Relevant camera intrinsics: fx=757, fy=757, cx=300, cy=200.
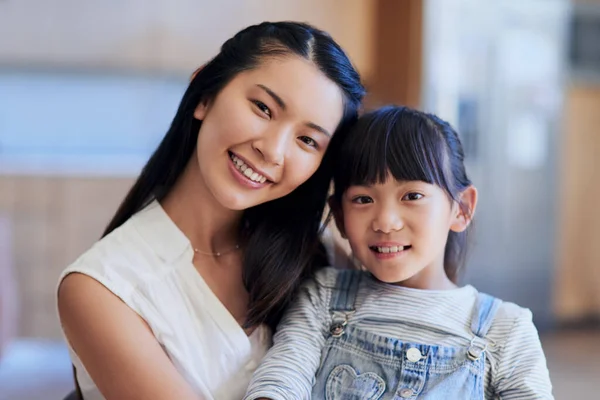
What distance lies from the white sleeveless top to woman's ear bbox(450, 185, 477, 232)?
366 millimetres

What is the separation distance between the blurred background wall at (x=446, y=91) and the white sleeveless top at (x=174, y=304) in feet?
8.34

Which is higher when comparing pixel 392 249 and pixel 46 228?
pixel 392 249

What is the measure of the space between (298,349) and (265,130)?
32 cm

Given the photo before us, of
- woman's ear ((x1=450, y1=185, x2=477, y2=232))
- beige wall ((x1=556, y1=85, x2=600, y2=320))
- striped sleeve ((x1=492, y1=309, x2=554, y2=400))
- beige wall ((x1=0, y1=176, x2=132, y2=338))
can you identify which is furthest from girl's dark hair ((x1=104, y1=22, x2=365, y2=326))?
beige wall ((x1=556, y1=85, x2=600, y2=320))

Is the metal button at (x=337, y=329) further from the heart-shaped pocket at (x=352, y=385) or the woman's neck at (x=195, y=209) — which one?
the woman's neck at (x=195, y=209)

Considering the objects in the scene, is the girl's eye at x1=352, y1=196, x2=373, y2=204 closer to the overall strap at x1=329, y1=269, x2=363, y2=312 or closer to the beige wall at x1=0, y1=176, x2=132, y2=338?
the overall strap at x1=329, y1=269, x2=363, y2=312

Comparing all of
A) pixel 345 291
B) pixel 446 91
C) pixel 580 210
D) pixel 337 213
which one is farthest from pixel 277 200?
pixel 580 210

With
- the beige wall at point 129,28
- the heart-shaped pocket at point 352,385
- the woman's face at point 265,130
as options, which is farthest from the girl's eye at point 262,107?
the beige wall at point 129,28

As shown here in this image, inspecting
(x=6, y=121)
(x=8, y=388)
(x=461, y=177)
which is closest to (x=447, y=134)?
(x=461, y=177)

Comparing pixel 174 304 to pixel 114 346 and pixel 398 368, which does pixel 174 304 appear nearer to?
pixel 114 346

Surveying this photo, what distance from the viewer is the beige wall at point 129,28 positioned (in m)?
3.88

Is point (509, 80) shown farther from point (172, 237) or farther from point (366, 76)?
point (172, 237)

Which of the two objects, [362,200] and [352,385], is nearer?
[352,385]

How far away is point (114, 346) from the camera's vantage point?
1.04m
